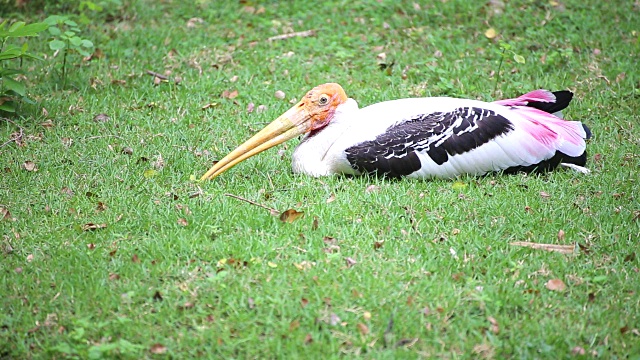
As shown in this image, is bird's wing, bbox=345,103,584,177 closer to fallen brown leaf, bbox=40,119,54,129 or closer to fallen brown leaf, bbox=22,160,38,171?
fallen brown leaf, bbox=22,160,38,171

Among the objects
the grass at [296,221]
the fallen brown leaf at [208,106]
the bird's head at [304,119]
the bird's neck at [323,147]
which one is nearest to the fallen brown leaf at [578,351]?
the grass at [296,221]

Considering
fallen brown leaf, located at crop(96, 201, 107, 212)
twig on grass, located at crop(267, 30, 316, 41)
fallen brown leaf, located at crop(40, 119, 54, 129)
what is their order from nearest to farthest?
fallen brown leaf, located at crop(96, 201, 107, 212) → fallen brown leaf, located at crop(40, 119, 54, 129) → twig on grass, located at crop(267, 30, 316, 41)

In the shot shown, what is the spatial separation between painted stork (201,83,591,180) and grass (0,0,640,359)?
131 millimetres

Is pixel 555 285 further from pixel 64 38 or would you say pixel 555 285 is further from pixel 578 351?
pixel 64 38

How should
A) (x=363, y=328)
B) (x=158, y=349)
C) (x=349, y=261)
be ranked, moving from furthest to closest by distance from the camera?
1. (x=349, y=261)
2. (x=363, y=328)
3. (x=158, y=349)

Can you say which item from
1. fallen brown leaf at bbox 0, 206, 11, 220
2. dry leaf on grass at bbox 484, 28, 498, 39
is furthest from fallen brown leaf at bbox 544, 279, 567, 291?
dry leaf on grass at bbox 484, 28, 498, 39

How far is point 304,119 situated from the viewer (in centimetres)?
582

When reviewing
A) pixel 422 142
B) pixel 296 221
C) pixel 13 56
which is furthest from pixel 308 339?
pixel 13 56

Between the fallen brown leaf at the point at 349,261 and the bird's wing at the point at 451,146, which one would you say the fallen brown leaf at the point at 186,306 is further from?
the bird's wing at the point at 451,146

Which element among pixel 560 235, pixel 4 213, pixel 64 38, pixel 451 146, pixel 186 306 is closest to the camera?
pixel 186 306

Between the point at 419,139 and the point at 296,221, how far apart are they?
1182 millimetres

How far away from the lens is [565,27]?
26.7ft

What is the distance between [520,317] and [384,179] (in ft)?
5.92

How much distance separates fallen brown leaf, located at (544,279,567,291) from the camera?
14.0 ft
